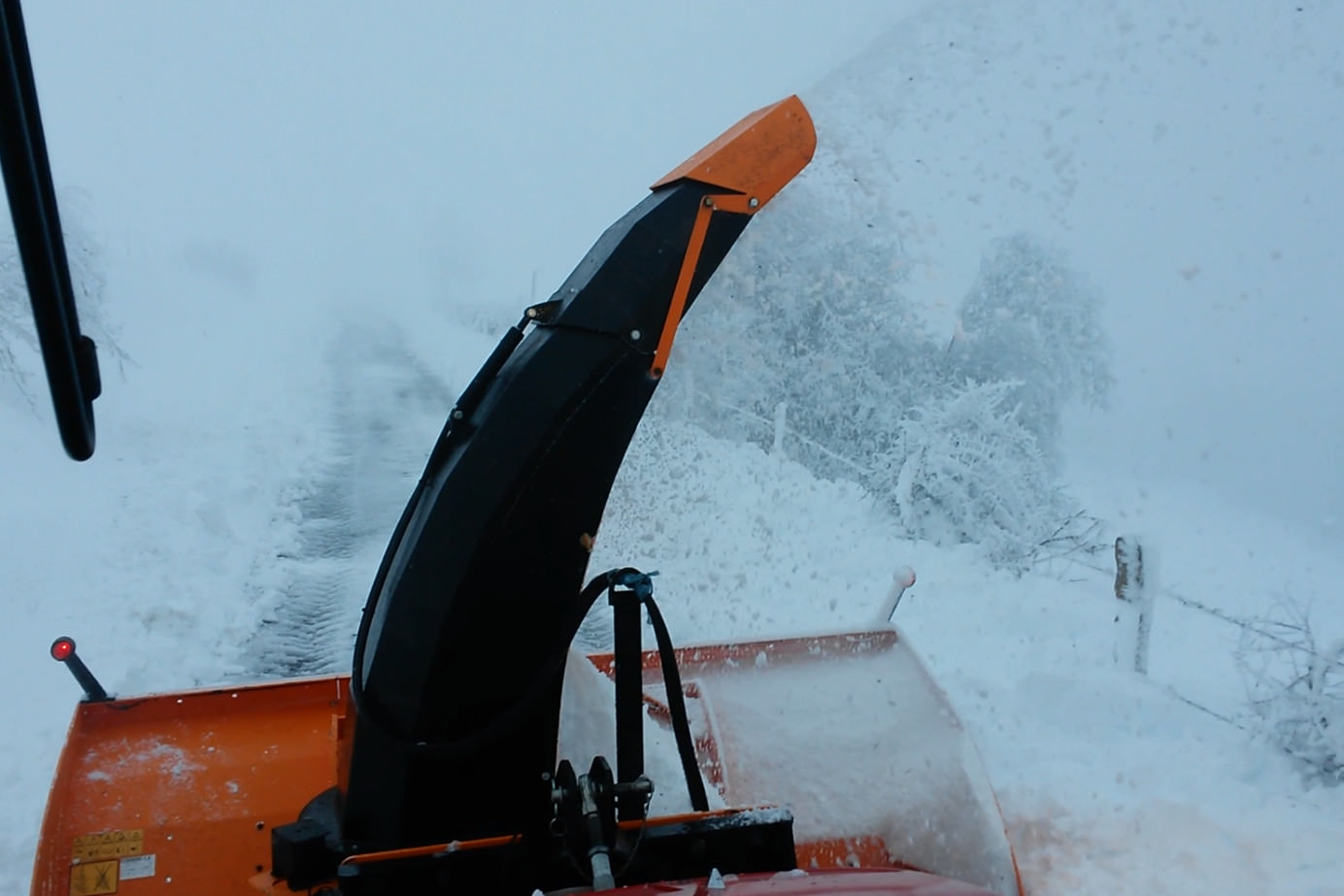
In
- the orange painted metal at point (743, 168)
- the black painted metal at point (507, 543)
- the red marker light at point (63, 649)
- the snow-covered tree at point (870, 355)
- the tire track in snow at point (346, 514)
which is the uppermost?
the snow-covered tree at point (870, 355)

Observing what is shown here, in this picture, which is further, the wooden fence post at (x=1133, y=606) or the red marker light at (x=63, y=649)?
the wooden fence post at (x=1133, y=606)

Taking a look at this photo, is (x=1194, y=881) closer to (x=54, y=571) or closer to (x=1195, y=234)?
(x=54, y=571)

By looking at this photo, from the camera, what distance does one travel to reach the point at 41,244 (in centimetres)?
109

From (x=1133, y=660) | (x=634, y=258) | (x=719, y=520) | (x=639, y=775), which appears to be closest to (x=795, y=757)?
(x=639, y=775)

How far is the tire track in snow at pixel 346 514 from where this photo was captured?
5.85 m

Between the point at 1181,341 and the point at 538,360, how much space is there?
4248 cm

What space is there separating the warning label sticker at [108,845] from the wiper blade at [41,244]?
5.93ft

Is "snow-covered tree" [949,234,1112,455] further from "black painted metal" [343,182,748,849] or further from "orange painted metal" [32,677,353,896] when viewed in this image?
"black painted metal" [343,182,748,849]

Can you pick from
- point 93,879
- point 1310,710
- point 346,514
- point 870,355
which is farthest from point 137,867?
point 870,355

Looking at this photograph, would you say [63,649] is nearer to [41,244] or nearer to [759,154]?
[41,244]

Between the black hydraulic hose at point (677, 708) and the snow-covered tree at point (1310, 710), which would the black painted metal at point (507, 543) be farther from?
the snow-covered tree at point (1310, 710)

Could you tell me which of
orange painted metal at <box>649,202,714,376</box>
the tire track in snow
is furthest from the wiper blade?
the tire track in snow

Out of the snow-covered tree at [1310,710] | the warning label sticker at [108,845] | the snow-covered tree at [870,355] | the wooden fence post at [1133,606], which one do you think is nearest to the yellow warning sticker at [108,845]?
the warning label sticker at [108,845]

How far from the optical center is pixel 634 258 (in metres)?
2.00
